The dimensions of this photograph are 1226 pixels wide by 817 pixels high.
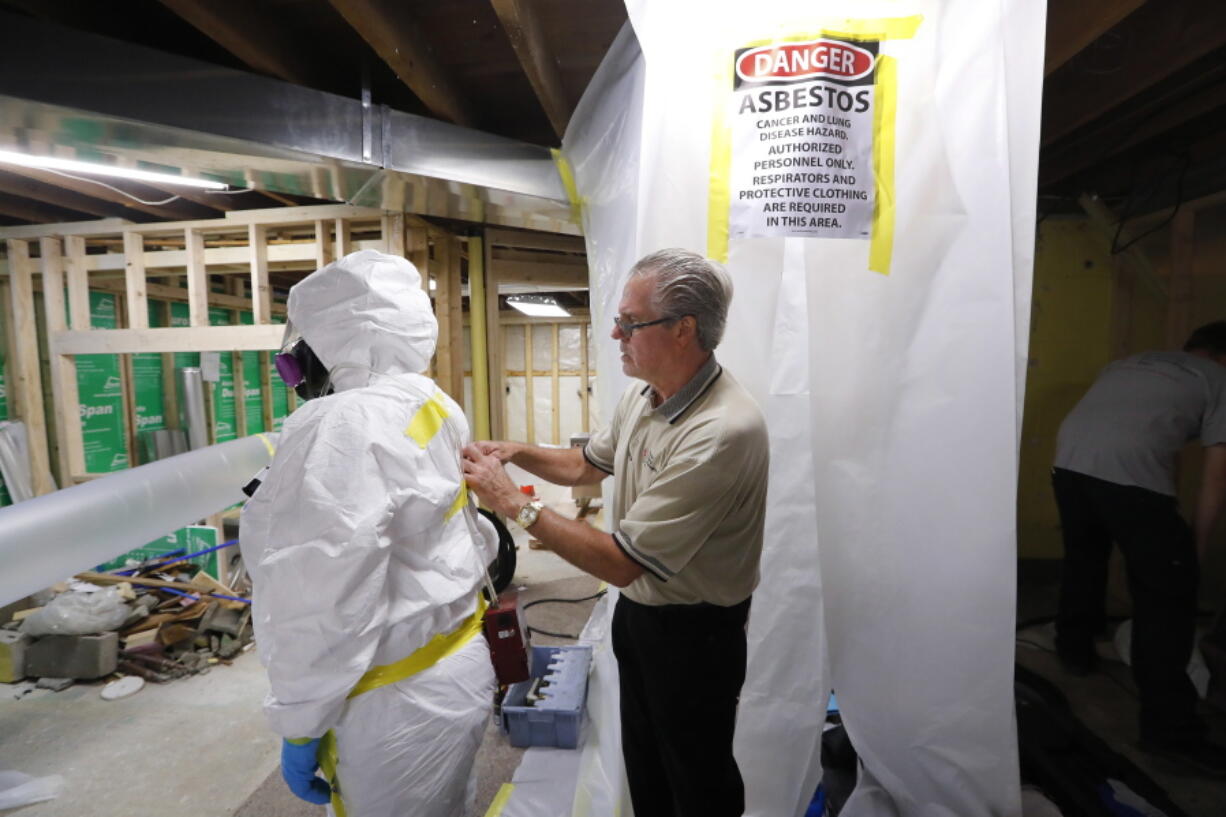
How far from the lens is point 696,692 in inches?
44.5

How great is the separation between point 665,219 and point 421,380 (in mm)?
654

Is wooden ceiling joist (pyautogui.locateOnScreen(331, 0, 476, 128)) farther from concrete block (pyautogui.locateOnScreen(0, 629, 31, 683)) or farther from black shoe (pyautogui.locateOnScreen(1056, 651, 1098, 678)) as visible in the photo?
black shoe (pyautogui.locateOnScreen(1056, 651, 1098, 678))

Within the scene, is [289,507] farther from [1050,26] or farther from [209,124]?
[1050,26]

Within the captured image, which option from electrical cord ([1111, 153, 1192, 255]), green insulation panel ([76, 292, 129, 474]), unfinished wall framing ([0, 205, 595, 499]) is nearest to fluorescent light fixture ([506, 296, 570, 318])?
unfinished wall framing ([0, 205, 595, 499])

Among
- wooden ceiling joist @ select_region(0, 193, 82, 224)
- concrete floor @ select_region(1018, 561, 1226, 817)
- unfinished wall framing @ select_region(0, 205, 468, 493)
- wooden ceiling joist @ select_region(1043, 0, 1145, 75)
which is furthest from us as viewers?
wooden ceiling joist @ select_region(0, 193, 82, 224)

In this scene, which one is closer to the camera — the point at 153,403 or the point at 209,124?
the point at 209,124

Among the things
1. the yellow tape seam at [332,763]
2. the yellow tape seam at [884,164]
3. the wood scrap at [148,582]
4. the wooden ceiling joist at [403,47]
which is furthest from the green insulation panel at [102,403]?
the yellow tape seam at [884,164]

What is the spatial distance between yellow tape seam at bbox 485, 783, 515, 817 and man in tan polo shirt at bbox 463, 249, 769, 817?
0.65m

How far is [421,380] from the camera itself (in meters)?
1.32

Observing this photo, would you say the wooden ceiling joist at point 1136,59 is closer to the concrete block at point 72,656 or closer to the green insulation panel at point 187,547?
the concrete block at point 72,656

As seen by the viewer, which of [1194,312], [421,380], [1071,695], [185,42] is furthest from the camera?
[1194,312]

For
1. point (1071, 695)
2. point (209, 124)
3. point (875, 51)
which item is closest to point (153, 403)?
point (209, 124)

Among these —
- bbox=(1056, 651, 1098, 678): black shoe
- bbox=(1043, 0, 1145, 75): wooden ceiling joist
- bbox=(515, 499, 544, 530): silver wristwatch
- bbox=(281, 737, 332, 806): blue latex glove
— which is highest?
bbox=(1043, 0, 1145, 75): wooden ceiling joist

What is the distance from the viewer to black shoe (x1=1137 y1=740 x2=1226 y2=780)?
71.9 inches
